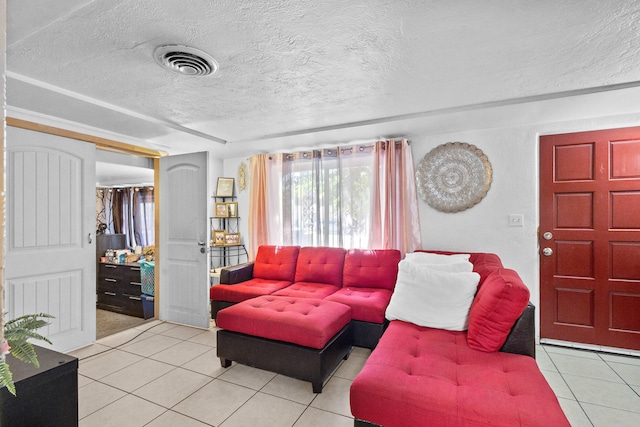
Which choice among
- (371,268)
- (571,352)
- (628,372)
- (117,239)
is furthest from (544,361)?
(117,239)

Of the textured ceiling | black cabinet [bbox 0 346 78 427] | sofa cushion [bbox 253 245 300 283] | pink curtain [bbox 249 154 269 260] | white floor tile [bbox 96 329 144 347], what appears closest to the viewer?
black cabinet [bbox 0 346 78 427]

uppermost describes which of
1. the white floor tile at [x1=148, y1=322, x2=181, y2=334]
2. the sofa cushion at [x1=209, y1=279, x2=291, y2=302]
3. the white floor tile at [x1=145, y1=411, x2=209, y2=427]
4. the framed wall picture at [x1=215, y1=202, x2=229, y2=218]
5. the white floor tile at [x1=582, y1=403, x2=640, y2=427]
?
the framed wall picture at [x1=215, y1=202, x2=229, y2=218]

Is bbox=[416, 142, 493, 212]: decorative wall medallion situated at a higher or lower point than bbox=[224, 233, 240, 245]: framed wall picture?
higher

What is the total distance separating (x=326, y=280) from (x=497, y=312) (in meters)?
1.99

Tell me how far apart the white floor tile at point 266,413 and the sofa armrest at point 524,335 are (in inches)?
54.2

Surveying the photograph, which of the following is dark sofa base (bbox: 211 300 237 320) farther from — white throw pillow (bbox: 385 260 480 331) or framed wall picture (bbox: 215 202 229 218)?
white throw pillow (bbox: 385 260 480 331)

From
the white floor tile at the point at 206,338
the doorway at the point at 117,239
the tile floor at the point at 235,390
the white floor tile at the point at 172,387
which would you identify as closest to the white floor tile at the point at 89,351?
the tile floor at the point at 235,390

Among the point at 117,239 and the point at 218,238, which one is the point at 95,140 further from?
the point at 117,239

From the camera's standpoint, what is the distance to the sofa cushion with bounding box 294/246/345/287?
343 cm

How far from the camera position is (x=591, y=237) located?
2832mm

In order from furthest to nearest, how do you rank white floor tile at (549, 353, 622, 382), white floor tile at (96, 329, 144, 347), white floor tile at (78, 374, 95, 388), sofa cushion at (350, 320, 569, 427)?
1. white floor tile at (96, 329, 144, 347)
2. white floor tile at (549, 353, 622, 382)
3. white floor tile at (78, 374, 95, 388)
4. sofa cushion at (350, 320, 569, 427)

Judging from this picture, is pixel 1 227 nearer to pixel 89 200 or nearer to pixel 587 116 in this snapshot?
pixel 89 200

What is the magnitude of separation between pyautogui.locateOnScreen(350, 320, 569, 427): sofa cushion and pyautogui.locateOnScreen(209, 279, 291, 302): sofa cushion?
1712mm

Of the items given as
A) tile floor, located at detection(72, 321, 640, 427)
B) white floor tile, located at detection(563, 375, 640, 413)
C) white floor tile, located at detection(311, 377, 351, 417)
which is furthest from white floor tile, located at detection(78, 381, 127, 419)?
white floor tile, located at detection(563, 375, 640, 413)
